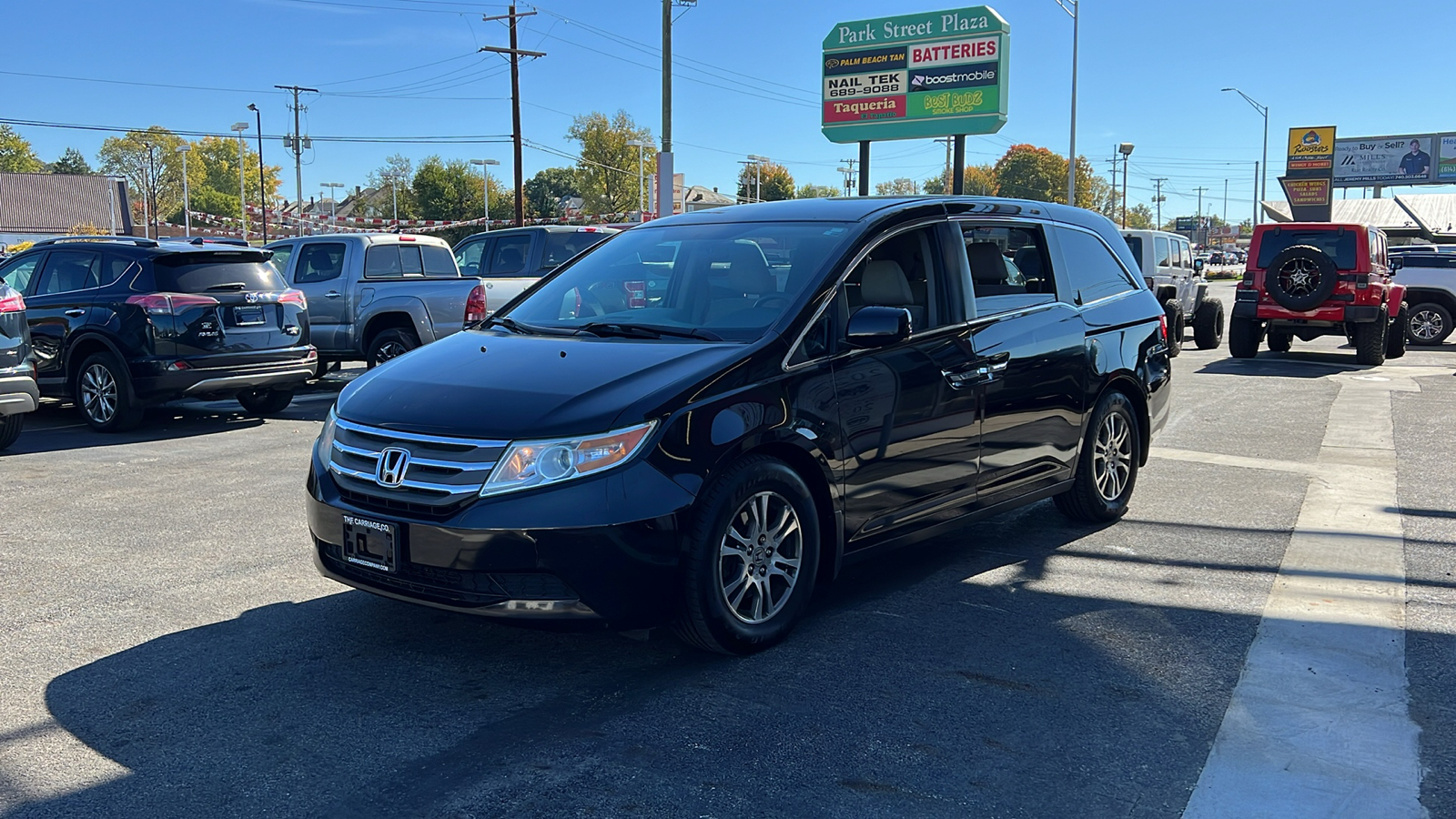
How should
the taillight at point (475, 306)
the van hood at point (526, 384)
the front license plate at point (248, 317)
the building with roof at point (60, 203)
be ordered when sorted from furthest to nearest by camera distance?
1. the building with roof at point (60, 203)
2. the taillight at point (475, 306)
3. the front license plate at point (248, 317)
4. the van hood at point (526, 384)

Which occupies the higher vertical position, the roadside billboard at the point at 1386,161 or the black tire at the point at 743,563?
the roadside billboard at the point at 1386,161

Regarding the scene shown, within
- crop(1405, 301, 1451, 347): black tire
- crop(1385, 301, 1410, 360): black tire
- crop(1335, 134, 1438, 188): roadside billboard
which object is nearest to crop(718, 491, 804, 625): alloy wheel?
crop(1385, 301, 1410, 360): black tire

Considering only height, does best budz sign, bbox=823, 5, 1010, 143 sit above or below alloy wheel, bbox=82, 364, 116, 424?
above

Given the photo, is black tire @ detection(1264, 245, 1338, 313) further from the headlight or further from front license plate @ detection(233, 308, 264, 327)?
the headlight

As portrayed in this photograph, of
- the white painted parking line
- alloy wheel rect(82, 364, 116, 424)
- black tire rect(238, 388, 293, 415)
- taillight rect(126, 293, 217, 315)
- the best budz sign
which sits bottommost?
the white painted parking line

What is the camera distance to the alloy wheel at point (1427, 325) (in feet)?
63.8

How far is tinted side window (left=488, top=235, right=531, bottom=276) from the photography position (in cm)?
1420

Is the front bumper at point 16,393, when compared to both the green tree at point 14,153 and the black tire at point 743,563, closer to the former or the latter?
the black tire at point 743,563

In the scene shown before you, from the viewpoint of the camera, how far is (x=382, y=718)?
12.4 feet

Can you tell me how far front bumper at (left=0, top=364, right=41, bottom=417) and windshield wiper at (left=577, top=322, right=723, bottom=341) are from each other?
571 centimetres

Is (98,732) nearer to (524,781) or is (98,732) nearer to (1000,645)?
(524,781)

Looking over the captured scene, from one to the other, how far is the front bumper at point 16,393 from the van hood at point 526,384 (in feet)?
17.2

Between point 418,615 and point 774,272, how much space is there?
204 centimetres

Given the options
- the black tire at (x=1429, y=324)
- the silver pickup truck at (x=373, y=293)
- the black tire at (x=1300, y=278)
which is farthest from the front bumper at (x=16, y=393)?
the black tire at (x=1429, y=324)
